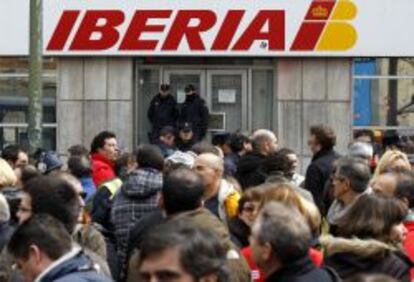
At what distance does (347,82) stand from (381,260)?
16315mm

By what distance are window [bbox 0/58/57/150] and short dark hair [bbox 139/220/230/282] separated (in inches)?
763

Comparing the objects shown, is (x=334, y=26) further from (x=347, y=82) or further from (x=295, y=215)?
(x=295, y=215)

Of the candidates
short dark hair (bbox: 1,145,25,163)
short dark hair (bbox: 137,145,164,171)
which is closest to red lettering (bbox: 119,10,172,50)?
short dark hair (bbox: 1,145,25,163)

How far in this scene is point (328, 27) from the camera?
22.6 meters

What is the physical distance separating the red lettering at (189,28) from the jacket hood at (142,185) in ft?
42.3

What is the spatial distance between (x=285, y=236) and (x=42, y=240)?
1107 mm

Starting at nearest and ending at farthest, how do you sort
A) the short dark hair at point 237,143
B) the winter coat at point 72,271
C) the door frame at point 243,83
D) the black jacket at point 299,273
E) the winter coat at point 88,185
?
the winter coat at point 72,271, the black jacket at point 299,273, the winter coat at point 88,185, the short dark hair at point 237,143, the door frame at point 243,83

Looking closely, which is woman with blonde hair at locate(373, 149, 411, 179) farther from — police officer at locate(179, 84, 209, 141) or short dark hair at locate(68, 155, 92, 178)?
police officer at locate(179, 84, 209, 141)

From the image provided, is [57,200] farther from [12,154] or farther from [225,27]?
[225,27]

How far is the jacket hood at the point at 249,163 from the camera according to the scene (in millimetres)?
12922

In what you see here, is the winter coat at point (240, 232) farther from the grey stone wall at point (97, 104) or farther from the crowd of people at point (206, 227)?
the grey stone wall at point (97, 104)

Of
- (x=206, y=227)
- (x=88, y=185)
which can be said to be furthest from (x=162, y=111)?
(x=206, y=227)

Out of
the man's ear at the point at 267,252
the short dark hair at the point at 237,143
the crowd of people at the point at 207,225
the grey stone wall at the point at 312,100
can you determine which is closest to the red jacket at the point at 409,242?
the crowd of people at the point at 207,225

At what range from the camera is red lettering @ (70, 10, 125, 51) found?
903 inches
